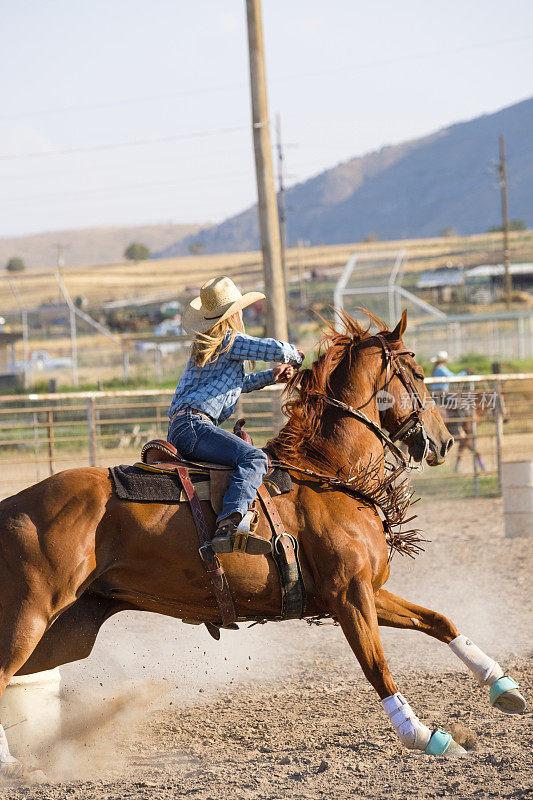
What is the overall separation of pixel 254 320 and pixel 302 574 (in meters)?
59.6

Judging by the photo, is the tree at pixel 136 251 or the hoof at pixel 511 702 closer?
the hoof at pixel 511 702

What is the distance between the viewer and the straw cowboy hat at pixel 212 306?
14.8 ft

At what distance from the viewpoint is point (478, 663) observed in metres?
4.59

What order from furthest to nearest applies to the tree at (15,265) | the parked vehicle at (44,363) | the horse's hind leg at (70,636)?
the tree at (15,265) → the parked vehicle at (44,363) → the horse's hind leg at (70,636)

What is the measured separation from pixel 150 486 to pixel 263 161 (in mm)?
7447

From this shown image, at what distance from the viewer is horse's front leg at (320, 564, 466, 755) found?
415cm

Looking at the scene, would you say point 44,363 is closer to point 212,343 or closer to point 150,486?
point 212,343

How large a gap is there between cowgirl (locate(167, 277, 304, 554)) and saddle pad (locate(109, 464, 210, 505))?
172mm

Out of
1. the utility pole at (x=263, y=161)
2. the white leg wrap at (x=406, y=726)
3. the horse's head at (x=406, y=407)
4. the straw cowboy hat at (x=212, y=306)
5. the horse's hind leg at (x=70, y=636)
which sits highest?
the utility pole at (x=263, y=161)

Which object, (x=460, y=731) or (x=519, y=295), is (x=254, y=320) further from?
(x=460, y=731)

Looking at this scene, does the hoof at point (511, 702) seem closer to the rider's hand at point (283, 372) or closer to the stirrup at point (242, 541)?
the stirrup at point (242, 541)

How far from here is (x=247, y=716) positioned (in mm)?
5152

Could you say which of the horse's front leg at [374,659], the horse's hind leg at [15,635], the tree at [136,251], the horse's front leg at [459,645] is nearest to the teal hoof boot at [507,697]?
the horse's front leg at [459,645]

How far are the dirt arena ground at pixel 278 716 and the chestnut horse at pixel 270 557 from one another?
0.81ft
